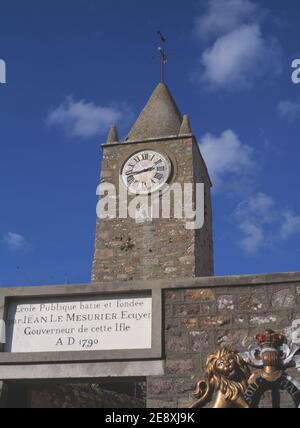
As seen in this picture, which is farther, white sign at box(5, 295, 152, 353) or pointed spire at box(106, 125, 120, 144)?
pointed spire at box(106, 125, 120, 144)

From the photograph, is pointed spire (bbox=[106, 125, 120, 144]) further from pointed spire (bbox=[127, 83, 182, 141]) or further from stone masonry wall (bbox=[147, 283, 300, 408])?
stone masonry wall (bbox=[147, 283, 300, 408])

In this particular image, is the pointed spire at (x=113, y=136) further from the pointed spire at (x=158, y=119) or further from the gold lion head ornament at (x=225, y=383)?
the gold lion head ornament at (x=225, y=383)

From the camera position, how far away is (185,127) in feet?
57.1

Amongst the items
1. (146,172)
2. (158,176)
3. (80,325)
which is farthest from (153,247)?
(80,325)

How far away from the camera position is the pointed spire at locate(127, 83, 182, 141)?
1773 cm

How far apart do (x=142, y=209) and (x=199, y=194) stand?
67.9 inches

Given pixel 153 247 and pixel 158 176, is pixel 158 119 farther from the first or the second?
pixel 153 247

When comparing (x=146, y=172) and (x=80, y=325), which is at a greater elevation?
(x=146, y=172)

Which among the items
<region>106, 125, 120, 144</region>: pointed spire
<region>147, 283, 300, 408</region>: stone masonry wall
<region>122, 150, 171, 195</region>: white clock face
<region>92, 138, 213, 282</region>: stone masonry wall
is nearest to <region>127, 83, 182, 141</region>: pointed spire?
<region>106, 125, 120, 144</region>: pointed spire

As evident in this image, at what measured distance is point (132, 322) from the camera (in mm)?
7684

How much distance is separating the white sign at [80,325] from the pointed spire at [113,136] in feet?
33.5

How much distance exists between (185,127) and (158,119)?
3.78 ft

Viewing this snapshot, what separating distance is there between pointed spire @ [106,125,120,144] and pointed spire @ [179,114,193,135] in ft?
6.36

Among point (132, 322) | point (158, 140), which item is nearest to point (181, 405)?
point (132, 322)
